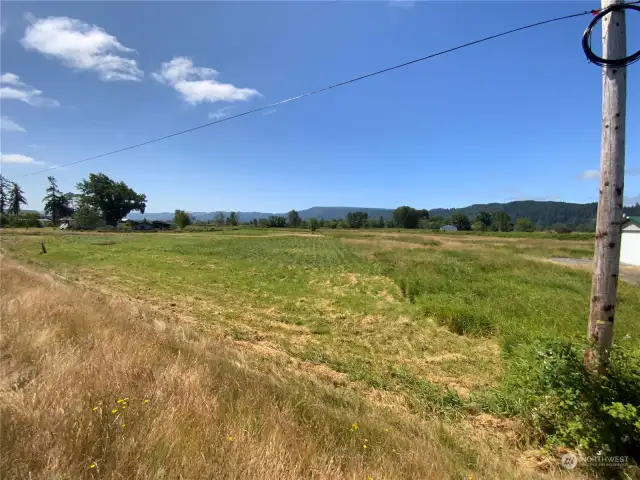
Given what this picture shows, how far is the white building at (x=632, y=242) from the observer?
3114cm

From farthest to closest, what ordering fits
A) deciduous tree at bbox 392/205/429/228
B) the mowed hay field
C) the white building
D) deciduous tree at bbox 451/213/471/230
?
deciduous tree at bbox 392/205/429/228, deciduous tree at bbox 451/213/471/230, the white building, the mowed hay field

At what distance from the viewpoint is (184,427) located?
2.74 m

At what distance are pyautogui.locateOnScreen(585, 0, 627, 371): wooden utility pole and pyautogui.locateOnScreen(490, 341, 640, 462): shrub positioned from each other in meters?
0.23

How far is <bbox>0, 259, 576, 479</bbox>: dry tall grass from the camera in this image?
2359mm

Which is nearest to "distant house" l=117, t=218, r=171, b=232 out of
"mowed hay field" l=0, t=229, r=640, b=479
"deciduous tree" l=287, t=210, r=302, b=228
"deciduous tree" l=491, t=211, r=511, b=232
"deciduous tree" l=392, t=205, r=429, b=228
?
"deciduous tree" l=287, t=210, r=302, b=228

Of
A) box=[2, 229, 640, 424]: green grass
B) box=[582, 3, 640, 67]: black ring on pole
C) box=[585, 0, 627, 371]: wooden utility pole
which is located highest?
box=[582, 3, 640, 67]: black ring on pole

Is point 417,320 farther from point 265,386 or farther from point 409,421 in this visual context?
point 265,386

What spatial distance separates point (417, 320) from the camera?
10.7 meters

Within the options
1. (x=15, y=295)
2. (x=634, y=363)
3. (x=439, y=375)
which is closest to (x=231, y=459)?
(x=634, y=363)

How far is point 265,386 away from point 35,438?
7.54ft

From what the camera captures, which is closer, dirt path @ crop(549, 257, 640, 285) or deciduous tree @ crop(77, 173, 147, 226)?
dirt path @ crop(549, 257, 640, 285)

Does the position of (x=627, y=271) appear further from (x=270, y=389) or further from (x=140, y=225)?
(x=140, y=225)

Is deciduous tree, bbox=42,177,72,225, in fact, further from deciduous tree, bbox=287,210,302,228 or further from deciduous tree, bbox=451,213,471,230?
deciduous tree, bbox=451,213,471,230

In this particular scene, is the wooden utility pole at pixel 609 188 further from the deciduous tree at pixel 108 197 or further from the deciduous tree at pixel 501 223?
the deciduous tree at pixel 501 223
